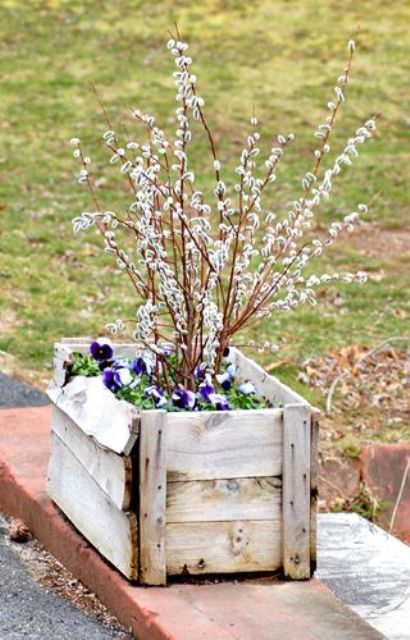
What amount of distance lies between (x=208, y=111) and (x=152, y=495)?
11.1m

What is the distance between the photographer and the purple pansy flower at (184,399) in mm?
4199

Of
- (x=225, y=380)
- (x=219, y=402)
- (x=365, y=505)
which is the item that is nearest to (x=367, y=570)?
(x=365, y=505)

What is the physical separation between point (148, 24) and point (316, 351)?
10.5 meters

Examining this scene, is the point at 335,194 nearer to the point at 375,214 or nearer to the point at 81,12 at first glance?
the point at 375,214

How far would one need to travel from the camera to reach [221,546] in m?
4.05

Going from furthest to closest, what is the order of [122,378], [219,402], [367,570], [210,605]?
[367,570] → [122,378] → [219,402] → [210,605]

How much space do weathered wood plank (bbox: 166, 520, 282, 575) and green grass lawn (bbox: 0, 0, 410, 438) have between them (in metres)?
3.34

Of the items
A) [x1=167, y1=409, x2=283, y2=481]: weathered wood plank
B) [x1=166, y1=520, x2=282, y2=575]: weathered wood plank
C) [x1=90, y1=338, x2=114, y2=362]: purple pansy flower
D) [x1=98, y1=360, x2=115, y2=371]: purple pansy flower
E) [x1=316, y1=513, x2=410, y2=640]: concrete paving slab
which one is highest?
[x1=90, y1=338, x2=114, y2=362]: purple pansy flower

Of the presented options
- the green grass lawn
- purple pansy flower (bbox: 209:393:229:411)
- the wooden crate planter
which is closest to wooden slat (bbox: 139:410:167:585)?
the wooden crate planter

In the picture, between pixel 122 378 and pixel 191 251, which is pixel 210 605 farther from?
pixel 191 251

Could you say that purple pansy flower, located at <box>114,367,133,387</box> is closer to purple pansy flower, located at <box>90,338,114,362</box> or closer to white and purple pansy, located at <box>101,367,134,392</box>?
white and purple pansy, located at <box>101,367,134,392</box>

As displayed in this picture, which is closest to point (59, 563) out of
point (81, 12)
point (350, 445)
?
point (350, 445)

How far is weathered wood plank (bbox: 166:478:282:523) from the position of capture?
3992 mm

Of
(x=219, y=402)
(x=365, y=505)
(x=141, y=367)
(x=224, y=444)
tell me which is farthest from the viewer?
→ (x=365, y=505)
